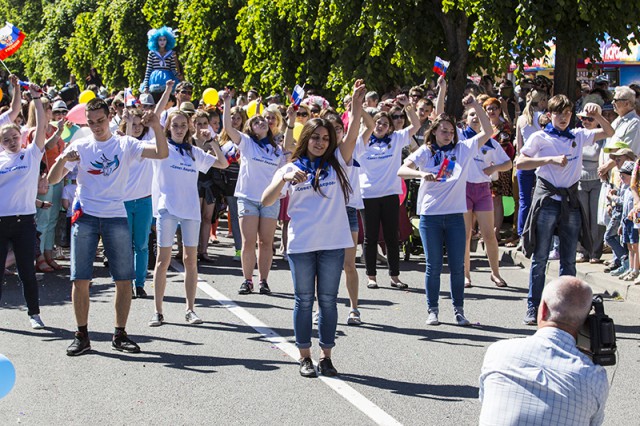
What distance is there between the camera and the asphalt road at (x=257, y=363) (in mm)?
6879

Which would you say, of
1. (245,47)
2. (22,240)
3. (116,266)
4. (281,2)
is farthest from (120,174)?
(245,47)

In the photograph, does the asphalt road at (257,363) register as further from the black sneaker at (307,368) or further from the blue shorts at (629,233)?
the blue shorts at (629,233)

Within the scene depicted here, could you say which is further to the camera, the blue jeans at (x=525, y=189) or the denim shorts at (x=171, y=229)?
the blue jeans at (x=525, y=189)

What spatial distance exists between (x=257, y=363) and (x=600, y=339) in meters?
4.41

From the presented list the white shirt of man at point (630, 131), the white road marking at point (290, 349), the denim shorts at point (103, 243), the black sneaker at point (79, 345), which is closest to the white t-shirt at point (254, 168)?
the white road marking at point (290, 349)

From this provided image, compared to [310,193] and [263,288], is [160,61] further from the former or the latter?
[310,193]

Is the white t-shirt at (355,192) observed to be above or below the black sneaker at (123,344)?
above

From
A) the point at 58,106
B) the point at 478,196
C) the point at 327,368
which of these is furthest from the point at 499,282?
the point at 58,106

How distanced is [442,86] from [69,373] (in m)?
4.52

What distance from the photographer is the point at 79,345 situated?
843 centimetres

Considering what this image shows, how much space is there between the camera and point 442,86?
33.7 ft

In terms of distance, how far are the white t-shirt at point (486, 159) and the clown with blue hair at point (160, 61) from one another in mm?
11173

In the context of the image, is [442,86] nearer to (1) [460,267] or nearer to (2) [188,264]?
(1) [460,267]

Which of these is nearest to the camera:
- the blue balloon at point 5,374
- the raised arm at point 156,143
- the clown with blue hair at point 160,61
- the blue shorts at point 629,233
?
the blue balloon at point 5,374
